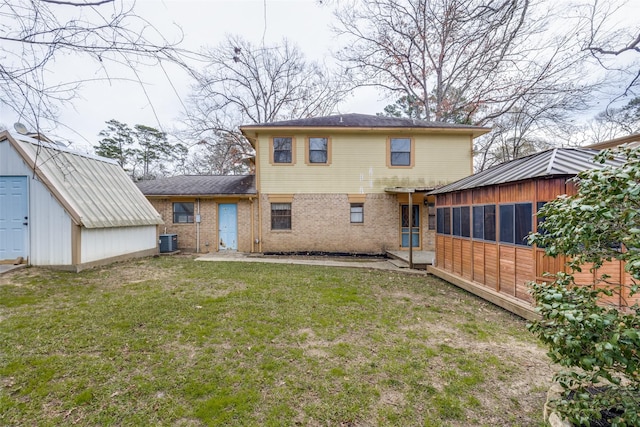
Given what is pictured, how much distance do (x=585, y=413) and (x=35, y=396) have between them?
4.55 meters

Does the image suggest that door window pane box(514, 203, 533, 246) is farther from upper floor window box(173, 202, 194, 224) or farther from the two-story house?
upper floor window box(173, 202, 194, 224)

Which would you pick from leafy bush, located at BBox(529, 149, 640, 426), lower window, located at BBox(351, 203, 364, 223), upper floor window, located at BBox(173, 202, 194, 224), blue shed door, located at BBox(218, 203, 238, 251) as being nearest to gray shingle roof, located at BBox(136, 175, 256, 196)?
upper floor window, located at BBox(173, 202, 194, 224)

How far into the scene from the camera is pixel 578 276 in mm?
4680

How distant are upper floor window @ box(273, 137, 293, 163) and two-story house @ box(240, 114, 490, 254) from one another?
0.04 meters

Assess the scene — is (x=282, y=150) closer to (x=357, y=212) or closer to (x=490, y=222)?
(x=357, y=212)

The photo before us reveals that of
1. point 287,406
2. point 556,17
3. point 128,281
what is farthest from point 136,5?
point 556,17

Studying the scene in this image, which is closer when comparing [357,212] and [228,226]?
[357,212]

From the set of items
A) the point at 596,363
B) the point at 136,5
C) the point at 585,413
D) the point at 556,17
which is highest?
the point at 556,17

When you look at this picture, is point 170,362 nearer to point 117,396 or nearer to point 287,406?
Result: point 117,396

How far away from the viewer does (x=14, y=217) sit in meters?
7.15

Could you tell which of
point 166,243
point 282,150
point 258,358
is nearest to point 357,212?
point 282,150

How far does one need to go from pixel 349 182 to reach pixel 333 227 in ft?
6.90

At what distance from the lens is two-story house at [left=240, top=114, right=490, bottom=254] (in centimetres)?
1176

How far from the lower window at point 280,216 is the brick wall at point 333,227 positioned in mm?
170
